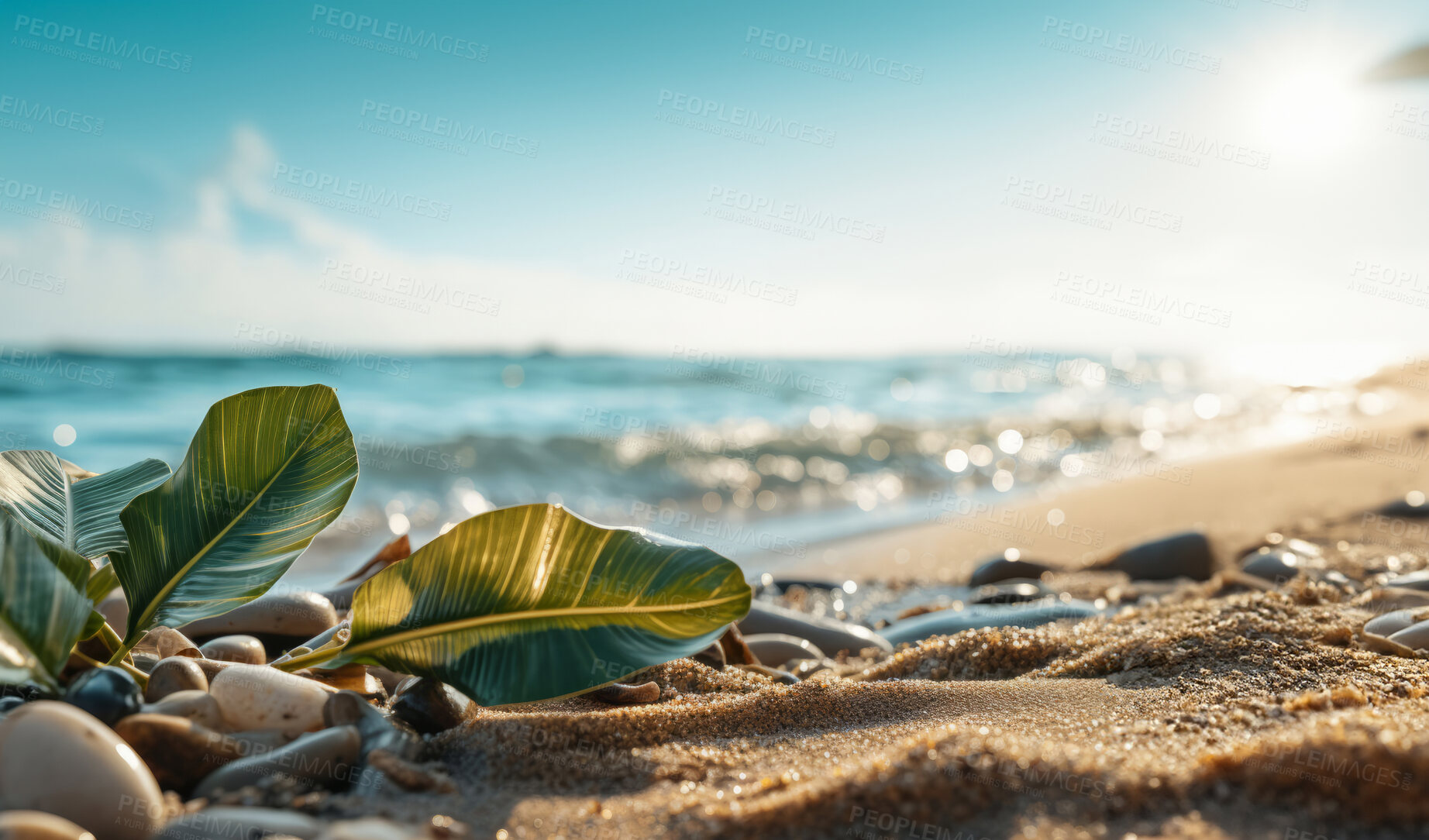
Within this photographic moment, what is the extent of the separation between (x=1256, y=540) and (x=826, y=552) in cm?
221

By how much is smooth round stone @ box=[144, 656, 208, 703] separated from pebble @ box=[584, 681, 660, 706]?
663 mm

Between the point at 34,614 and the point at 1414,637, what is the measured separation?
2417 millimetres

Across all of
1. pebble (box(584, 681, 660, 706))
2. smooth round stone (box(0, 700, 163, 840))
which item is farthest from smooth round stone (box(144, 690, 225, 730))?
pebble (box(584, 681, 660, 706))

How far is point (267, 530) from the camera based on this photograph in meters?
1.51

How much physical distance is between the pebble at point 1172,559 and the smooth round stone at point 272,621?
345 centimetres

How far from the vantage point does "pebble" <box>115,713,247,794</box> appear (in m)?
1.10

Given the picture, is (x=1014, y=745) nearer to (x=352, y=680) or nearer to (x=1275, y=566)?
(x=352, y=680)

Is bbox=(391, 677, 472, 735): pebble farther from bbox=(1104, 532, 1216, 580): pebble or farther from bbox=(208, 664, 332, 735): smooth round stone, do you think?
bbox=(1104, 532, 1216, 580): pebble

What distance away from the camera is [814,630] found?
112 inches

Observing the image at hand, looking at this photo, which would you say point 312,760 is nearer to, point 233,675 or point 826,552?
point 233,675

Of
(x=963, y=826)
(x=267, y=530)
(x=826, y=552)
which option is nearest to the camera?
(x=963, y=826)

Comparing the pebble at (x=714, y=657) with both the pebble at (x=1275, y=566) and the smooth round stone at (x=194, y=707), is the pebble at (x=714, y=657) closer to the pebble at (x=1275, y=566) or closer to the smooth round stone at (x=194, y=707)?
the smooth round stone at (x=194, y=707)

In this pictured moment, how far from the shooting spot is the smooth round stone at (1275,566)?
3.16 m

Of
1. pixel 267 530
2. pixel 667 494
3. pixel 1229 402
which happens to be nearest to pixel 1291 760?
pixel 267 530
